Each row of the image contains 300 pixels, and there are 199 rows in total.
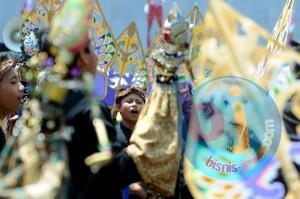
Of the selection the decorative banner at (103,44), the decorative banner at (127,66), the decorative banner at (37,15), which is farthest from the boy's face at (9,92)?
the decorative banner at (37,15)

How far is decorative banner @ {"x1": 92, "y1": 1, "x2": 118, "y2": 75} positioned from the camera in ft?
15.0

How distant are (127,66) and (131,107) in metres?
0.77

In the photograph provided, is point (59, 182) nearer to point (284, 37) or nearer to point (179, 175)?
point (179, 175)

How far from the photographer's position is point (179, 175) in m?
2.78

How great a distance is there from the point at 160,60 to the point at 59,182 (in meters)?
0.62

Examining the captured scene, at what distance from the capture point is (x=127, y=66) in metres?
4.42

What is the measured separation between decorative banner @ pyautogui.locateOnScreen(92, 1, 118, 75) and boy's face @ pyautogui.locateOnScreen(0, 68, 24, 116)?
5.12 feet

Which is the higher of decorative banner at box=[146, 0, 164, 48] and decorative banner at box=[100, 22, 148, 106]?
decorative banner at box=[146, 0, 164, 48]

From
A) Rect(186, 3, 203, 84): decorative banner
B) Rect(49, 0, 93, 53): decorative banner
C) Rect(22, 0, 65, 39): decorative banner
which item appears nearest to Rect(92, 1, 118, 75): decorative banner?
Rect(22, 0, 65, 39): decorative banner

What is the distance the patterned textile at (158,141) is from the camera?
247 cm

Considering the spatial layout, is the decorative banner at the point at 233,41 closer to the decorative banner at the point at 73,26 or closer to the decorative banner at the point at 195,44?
the decorative banner at the point at 195,44

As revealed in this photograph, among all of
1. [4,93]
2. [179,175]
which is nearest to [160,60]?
[179,175]

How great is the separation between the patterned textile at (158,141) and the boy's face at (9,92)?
646mm

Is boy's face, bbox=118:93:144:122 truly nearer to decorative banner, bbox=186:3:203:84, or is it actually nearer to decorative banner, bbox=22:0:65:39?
decorative banner, bbox=186:3:203:84
